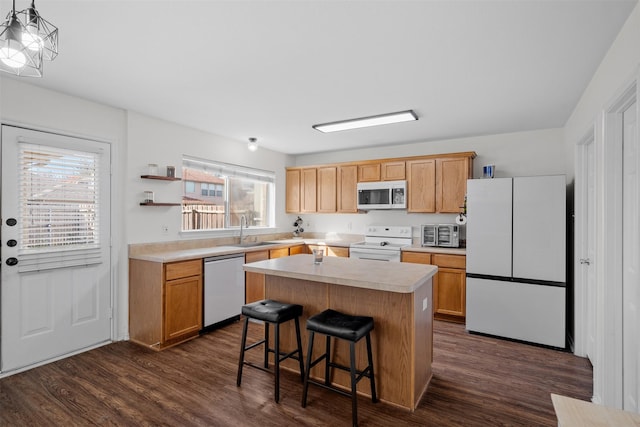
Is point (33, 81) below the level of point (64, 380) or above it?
above

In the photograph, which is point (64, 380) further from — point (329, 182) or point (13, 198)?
point (329, 182)

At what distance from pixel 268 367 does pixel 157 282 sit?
1421mm

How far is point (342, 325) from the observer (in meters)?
2.20

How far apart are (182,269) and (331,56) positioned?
257 cm

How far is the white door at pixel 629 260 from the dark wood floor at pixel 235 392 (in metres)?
0.54

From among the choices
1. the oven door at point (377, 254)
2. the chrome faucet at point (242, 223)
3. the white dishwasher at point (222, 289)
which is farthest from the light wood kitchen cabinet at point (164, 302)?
the oven door at point (377, 254)

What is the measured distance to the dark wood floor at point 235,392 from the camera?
2186 mm

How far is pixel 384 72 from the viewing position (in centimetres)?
256

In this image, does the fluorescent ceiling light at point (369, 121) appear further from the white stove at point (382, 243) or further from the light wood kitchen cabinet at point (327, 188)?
the white stove at point (382, 243)

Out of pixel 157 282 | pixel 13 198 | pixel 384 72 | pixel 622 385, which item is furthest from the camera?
pixel 157 282

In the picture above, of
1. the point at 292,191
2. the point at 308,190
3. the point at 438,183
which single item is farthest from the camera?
the point at 292,191

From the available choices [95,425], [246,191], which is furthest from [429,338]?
[246,191]

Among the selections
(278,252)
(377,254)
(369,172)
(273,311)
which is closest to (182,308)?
(273,311)

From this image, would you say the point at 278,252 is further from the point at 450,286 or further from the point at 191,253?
the point at 450,286
